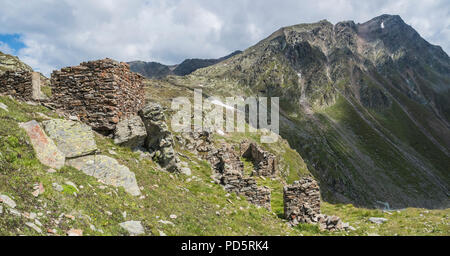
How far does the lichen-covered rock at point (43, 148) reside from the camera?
27.5 ft

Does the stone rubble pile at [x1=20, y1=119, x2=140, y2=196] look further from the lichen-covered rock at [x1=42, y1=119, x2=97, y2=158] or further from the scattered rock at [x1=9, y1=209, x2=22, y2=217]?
the scattered rock at [x1=9, y1=209, x2=22, y2=217]

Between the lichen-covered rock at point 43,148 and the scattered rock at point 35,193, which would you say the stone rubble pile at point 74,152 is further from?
the scattered rock at point 35,193

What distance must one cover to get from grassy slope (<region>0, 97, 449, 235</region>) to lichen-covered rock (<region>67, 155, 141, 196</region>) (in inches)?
19.4

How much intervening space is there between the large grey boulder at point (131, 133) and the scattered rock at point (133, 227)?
24.0 ft

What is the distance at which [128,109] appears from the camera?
Answer: 1558 centimetres

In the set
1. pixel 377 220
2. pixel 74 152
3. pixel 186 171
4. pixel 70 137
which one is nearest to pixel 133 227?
pixel 74 152

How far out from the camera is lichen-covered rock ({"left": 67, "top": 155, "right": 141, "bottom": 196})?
9.65 m

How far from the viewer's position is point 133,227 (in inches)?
295

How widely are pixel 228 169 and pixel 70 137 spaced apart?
1142 centimetres

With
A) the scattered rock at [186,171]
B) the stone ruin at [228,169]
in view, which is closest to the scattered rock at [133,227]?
the scattered rock at [186,171]

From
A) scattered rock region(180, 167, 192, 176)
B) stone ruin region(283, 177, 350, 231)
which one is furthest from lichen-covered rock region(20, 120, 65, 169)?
stone ruin region(283, 177, 350, 231)

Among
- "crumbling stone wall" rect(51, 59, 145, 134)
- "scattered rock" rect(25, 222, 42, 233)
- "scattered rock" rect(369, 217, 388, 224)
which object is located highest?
"crumbling stone wall" rect(51, 59, 145, 134)

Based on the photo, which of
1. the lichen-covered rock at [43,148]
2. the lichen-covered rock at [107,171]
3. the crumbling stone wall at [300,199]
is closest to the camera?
the lichen-covered rock at [43,148]
